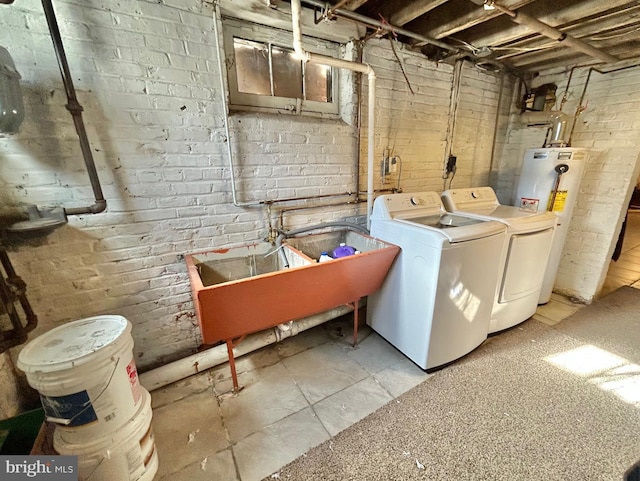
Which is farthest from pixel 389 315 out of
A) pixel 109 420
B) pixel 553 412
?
pixel 109 420

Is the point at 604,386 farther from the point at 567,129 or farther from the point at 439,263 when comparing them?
the point at 567,129

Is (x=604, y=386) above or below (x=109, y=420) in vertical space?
below

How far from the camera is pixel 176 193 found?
1.61 metres

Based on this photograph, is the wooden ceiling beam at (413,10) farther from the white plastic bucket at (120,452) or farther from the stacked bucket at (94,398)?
the white plastic bucket at (120,452)

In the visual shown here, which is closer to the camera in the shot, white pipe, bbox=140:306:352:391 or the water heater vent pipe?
white pipe, bbox=140:306:352:391

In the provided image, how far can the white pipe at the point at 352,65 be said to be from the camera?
4.94 feet

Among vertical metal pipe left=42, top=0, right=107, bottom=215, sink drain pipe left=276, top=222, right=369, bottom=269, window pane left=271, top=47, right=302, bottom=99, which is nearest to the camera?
vertical metal pipe left=42, top=0, right=107, bottom=215

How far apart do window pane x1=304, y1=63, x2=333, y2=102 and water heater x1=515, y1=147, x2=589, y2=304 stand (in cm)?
199

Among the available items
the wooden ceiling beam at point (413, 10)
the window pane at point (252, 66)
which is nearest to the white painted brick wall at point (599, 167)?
the wooden ceiling beam at point (413, 10)

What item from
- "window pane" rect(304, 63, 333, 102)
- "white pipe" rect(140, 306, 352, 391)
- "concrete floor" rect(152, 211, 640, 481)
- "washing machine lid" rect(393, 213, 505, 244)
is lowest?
"concrete floor" rect(152, 211, 640, 481)

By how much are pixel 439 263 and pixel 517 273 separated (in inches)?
37.7

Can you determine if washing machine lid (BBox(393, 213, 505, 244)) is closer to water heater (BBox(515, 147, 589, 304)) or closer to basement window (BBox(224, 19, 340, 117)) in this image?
water heater (BBox(515, 147, 589, 304))

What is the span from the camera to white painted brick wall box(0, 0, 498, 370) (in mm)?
1259

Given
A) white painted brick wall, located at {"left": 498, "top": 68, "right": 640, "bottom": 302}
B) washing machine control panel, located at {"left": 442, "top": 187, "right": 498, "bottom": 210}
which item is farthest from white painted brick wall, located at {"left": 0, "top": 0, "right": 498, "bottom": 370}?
white painted brick wall, located at {"left": 498, "top": 68, "right": 640, "bottom": 302}
